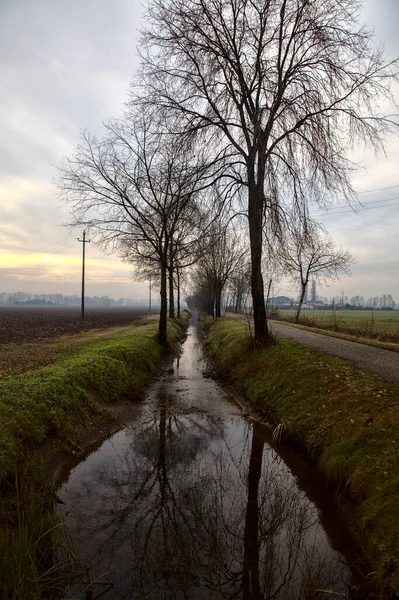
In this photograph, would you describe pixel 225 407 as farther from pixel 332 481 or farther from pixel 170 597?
pixel 170 597

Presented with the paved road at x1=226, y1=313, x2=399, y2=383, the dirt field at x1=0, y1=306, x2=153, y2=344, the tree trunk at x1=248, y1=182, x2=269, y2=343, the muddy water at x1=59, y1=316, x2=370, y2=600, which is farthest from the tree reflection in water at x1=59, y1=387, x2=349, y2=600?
the dirt field at x1=0, y1=306, x2=153, y2=344

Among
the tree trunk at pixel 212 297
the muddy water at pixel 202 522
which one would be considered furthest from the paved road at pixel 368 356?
the tree trunk at pixel 212 297

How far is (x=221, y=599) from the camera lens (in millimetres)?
2951

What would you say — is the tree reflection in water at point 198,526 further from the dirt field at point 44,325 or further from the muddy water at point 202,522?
the dirt field at point 44,325

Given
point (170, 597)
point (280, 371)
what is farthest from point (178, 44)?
point (170, 597)

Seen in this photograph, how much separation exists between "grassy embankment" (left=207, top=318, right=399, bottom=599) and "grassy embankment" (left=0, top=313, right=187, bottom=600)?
2.99 metres

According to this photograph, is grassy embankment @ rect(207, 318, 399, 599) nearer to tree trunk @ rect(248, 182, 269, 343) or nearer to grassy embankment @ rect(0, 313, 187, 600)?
tree trunk @ rect(248, 182, 269, 343)

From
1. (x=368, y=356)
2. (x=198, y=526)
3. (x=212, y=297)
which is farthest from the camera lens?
(x=212, y=297)

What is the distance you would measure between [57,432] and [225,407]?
440 cm

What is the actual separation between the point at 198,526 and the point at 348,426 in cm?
272

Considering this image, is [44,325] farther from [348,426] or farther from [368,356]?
[348,426]

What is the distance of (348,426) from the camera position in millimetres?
→ 5199

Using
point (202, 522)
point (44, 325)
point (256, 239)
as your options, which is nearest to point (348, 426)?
point (202, 522)

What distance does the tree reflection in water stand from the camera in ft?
10.3
